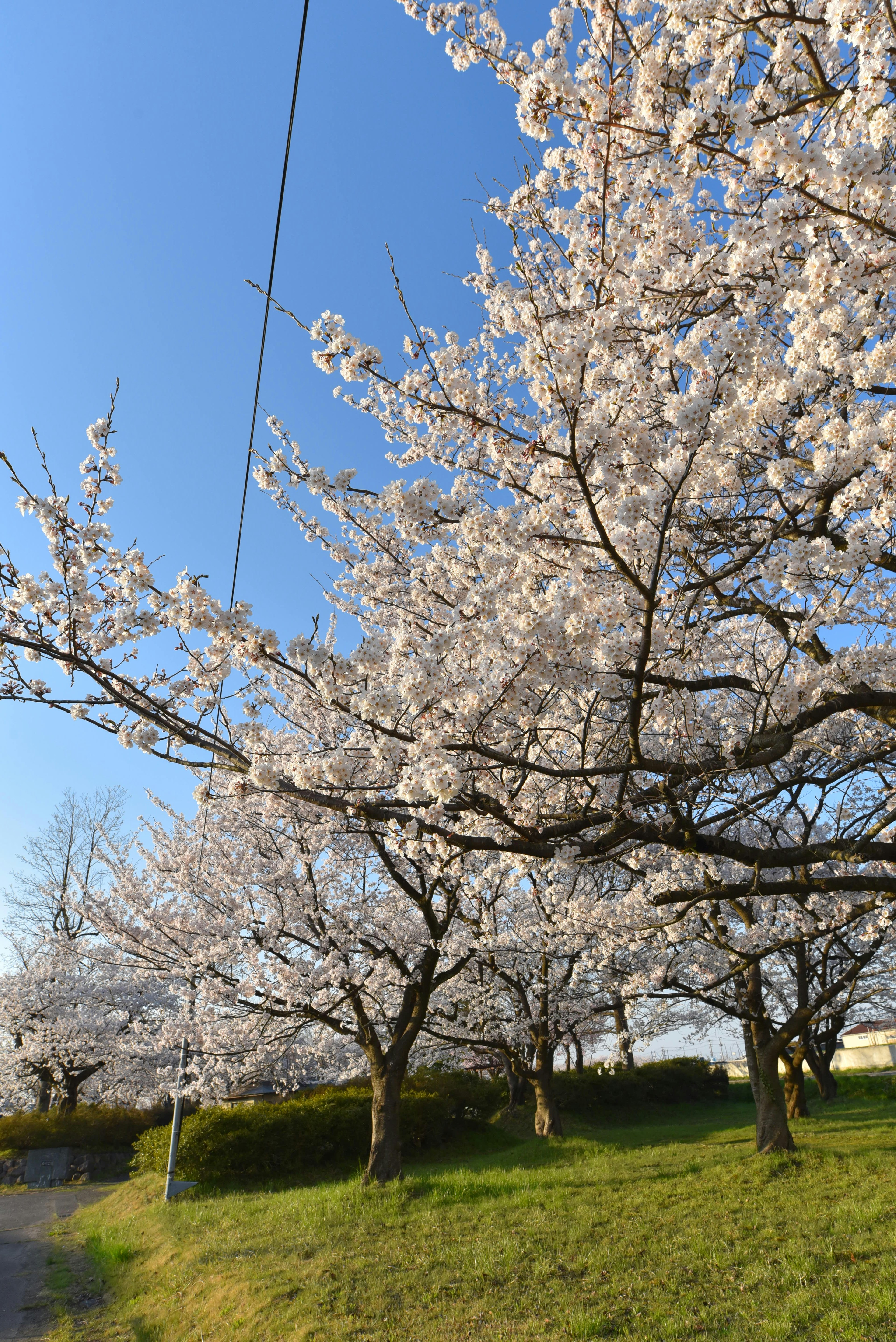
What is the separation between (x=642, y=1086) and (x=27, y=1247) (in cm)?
1740

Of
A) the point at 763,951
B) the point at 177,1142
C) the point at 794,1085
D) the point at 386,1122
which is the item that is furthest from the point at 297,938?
the point at 794,1085

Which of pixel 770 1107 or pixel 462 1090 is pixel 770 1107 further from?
pixel 462 1090

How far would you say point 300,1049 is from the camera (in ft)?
47.5

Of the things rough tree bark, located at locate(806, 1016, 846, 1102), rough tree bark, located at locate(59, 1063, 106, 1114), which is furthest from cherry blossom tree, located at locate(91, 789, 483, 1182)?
rough tree bark, located at locate(59, 1063, 106, 1114)

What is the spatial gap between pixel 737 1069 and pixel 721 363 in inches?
1708

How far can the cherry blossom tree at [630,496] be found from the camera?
3.48m

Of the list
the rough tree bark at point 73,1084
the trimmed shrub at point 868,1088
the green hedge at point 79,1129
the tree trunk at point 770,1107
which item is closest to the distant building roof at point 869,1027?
the trimmed shrub at point 868,1088

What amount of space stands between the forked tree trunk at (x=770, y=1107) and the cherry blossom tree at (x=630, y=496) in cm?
595

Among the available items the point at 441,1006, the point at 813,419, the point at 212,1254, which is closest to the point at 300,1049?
the point at 441,1006

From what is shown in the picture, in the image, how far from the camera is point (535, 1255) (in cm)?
659

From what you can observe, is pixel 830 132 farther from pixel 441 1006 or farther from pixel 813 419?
pixel 441 1006

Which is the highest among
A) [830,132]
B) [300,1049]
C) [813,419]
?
[830,132]

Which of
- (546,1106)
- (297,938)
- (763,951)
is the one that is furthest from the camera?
(546,1106)

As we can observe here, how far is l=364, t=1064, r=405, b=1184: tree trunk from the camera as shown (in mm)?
10117
